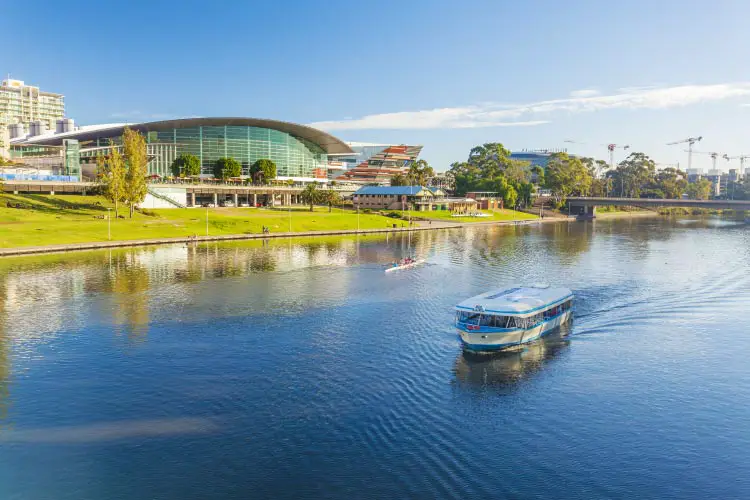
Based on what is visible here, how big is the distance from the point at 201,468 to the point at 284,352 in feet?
59.0

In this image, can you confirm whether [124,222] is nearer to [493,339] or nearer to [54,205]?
[54,205]

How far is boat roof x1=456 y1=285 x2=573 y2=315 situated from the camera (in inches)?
1921

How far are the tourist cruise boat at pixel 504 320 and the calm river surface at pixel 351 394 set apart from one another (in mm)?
1537

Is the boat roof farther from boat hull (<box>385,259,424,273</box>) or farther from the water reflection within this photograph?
boat hull (<box>385,259,424,273</box>)

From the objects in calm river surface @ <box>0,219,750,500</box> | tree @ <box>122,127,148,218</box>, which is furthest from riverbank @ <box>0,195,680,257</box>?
calm river surface @ <box>0,219,750,500</box>

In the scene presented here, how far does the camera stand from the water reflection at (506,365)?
4119 cm

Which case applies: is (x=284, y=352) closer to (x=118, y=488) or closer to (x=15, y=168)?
(x=118, y=488)

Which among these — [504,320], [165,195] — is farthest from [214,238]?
[504,320]

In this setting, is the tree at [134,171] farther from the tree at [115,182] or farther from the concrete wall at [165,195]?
the concrete wall at [165,195]

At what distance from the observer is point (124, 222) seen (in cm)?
12681

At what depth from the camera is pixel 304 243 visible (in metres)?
125

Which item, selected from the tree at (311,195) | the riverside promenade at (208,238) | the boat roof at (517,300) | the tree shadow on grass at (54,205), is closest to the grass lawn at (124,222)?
the tree shadow on grass at (54,205)

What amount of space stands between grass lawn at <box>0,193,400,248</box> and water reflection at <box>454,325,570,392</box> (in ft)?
274

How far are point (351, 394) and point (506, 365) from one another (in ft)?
43.6
